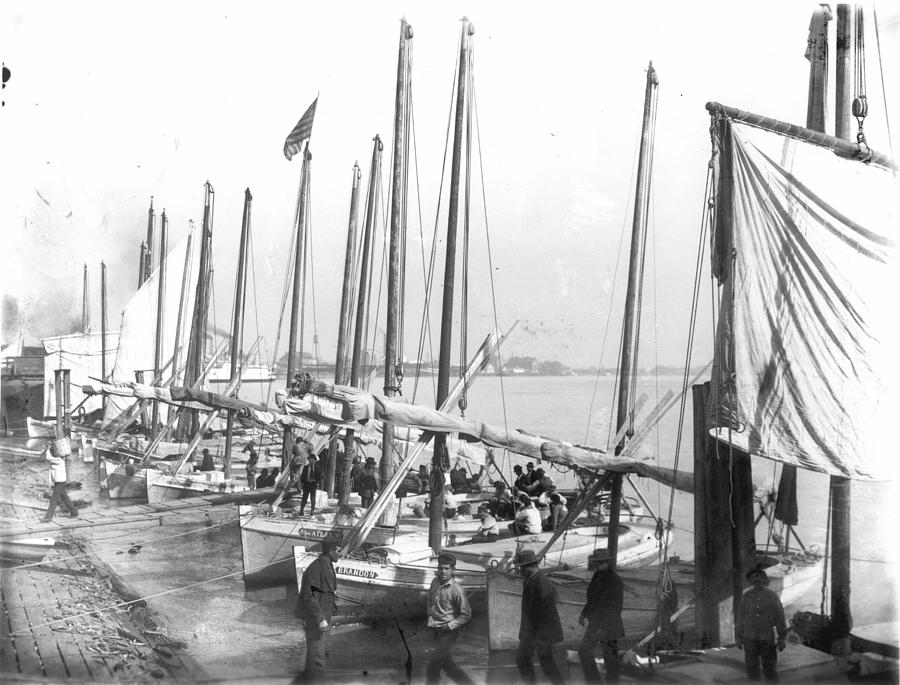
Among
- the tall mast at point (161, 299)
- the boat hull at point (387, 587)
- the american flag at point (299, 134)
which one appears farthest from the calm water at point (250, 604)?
the tall mast at point (161, 299)

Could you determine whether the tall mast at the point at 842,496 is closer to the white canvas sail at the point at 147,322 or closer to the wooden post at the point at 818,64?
the wooden post at the point at 818,64

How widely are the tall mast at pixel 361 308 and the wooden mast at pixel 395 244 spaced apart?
192 centimetres

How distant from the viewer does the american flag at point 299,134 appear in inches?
729

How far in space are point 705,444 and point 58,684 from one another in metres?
7.12

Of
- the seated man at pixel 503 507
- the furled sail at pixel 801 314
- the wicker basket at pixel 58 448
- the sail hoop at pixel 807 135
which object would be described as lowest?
the seated man at pixel 503 507

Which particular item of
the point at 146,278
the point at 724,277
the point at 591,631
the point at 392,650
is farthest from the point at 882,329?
the point at 146,278

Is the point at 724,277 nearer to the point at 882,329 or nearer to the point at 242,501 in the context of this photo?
the point at 882,329

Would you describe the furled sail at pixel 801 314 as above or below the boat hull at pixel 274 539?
above

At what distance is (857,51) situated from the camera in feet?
27.8

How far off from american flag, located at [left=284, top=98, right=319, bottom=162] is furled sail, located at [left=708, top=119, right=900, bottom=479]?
13.2 metres

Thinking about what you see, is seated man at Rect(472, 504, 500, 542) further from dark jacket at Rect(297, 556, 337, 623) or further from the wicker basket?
the wicker basket

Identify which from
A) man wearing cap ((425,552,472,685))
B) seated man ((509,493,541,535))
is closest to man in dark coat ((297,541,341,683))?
man wearing cap ((425,552,472,685))

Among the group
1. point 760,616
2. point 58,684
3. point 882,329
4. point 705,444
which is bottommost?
point 58,684

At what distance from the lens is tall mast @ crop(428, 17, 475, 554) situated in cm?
1222
